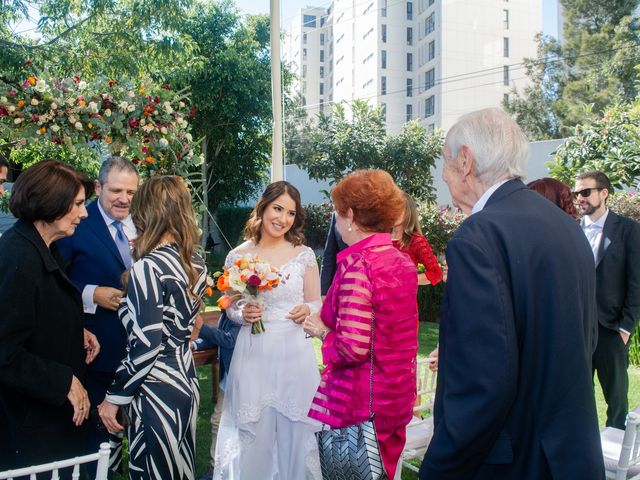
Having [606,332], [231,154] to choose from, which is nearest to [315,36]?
[231,154]

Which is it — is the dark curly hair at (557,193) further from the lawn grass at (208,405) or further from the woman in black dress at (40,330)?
the woman in black dress at (40,330)

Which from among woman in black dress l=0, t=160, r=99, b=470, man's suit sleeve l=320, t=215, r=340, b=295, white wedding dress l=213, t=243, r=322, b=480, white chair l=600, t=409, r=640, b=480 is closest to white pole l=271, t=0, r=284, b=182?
man's suit sleeve l=320, t=215, r=340, b=295

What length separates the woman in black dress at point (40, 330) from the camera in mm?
2342

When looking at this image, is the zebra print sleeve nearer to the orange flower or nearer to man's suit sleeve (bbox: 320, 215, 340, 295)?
the orange flower

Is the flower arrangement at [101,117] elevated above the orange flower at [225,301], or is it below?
above

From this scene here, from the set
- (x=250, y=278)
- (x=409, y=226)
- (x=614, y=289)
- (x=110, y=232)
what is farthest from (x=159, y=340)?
(x=614, y=289)

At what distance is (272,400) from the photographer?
3.73 m

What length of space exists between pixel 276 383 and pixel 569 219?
94.2 inches

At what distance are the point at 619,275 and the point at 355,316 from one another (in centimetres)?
309

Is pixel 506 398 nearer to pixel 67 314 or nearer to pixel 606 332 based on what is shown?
pixel 67 314

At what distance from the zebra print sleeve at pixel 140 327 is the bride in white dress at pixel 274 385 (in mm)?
1152

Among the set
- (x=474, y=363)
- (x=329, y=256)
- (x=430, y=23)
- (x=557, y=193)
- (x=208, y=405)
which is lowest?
(x=208, y=405)

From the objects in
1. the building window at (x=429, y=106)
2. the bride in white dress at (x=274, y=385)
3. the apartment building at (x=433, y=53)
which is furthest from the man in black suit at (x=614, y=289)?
the building window at (x=429, y=106)

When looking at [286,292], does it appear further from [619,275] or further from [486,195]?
[619,275]
